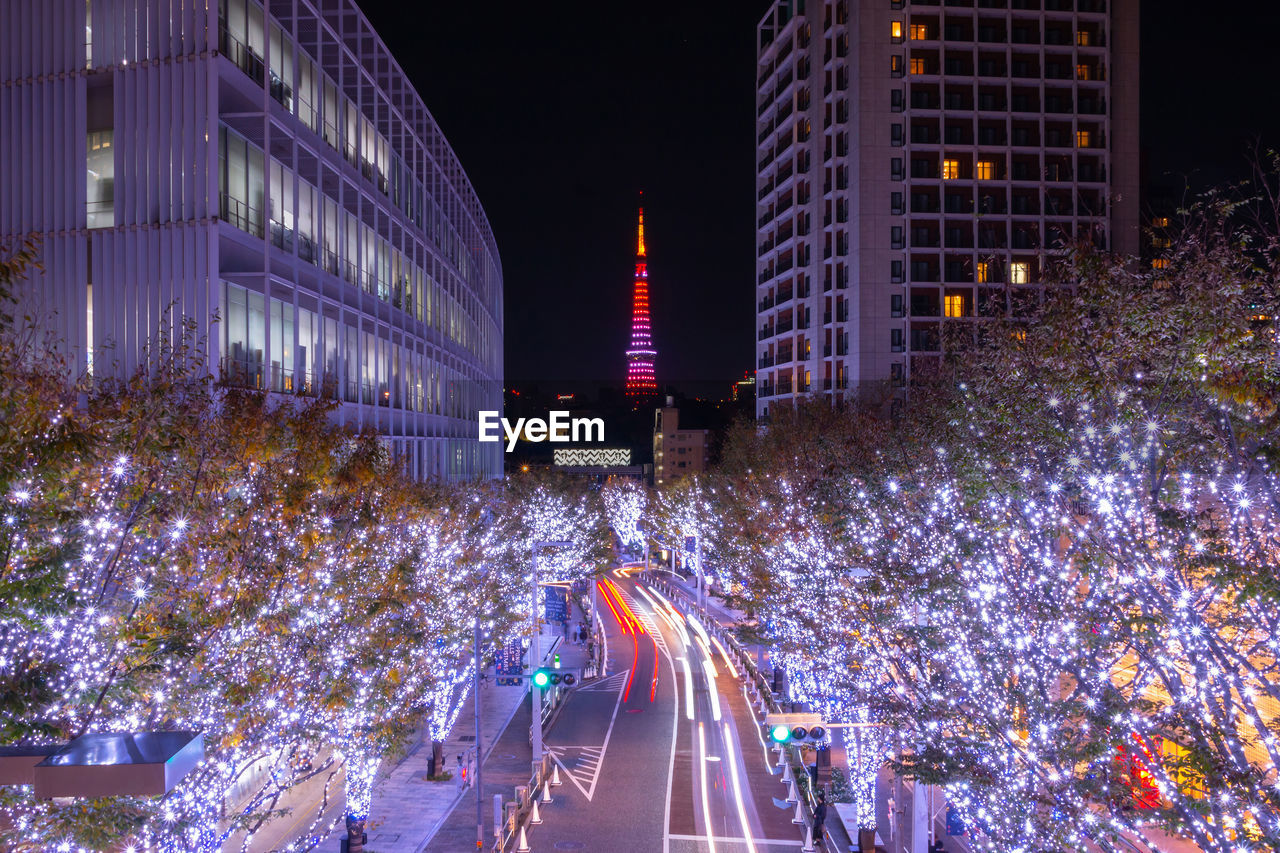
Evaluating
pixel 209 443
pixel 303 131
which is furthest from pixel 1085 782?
pixel 303 131

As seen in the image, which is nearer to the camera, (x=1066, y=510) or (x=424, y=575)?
(x=1066, y=510)

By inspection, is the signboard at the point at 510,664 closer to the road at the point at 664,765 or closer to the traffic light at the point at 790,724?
the road at the point at 664,765

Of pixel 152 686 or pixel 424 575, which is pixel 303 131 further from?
pixel 152 686

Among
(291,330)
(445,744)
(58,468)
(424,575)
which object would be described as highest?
(291,330)

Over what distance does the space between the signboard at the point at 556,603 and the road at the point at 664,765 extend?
8157mm

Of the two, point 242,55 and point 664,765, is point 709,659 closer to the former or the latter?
point 664,765

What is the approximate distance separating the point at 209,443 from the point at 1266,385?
12.9 metres

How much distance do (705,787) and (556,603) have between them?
2895cm

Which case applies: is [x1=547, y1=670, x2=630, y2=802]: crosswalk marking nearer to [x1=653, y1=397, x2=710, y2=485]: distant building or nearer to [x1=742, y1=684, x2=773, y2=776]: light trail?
[x1=742, y1=684, x2=773, y2=776]: light trail

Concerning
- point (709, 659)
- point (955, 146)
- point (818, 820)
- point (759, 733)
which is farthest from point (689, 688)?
point (955, 146)

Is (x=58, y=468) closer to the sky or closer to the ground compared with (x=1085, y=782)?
closer to the sky

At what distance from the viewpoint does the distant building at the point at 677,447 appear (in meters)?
115

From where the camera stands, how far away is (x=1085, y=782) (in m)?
7.75

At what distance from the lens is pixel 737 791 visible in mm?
22188
